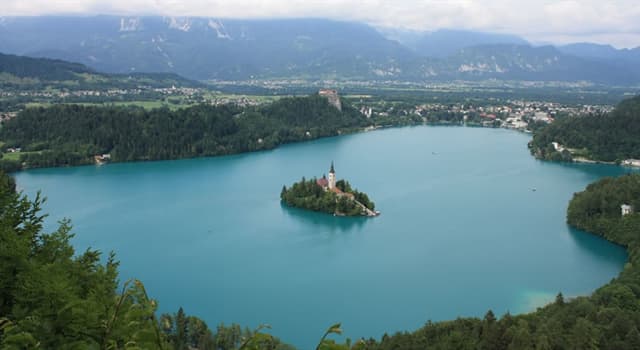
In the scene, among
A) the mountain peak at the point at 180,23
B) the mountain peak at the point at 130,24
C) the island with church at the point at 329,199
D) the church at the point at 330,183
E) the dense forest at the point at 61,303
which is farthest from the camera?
the mountain peak at the point at 180,23

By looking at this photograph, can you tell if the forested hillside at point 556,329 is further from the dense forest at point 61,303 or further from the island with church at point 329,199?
the island with church at point 329,199

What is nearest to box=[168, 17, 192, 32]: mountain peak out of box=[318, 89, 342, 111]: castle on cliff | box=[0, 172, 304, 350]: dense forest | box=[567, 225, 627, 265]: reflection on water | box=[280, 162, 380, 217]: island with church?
box=[318, 89, 342, 111]: castle on cliff

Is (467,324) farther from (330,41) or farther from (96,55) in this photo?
(330,41)

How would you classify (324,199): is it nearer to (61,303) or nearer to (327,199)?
(327,199)

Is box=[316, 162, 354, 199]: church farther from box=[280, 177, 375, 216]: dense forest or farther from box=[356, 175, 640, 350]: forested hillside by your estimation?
box=[356, 175, 640, 350]: forested hillside

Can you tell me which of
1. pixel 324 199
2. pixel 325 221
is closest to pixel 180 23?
pixel 324 199

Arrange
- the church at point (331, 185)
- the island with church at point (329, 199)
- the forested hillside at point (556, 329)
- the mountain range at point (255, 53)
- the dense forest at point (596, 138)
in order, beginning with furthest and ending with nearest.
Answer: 1. the mountain range at point (255, 53)
2. the dense forest at point (596, 138)
3. the church at point (331, 185)
4. the island with church at point (329, 199)
5. the forested hillside at point (556, 329)

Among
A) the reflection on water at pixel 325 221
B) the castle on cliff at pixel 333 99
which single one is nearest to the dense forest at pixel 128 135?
the castle on cliff at pixel 333 99
